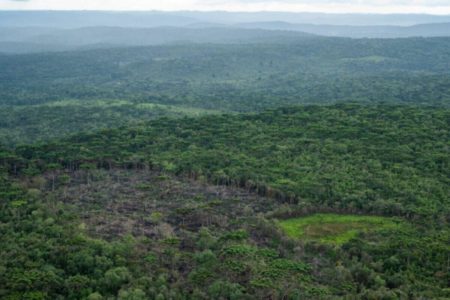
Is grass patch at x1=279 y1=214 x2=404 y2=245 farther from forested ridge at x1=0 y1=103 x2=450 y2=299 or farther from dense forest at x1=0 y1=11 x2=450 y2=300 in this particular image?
forested ridge at x1=0 y1=103 x2=450 y2=299

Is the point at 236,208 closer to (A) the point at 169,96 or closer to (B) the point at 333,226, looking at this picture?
(B) the point at 333,226

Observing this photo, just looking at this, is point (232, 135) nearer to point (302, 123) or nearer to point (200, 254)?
point (302, 123)

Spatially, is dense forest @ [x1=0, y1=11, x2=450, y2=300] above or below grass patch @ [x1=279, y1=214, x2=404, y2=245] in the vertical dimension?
above

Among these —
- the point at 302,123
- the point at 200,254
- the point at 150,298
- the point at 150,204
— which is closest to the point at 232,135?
the point at 302,123

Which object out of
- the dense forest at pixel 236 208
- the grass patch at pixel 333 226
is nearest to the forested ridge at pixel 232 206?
the dense forest at pixel 236 208

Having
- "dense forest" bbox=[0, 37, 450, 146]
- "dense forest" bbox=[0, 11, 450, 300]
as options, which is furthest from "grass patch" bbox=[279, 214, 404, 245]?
"dense forest" bbox=[0, 37, 450, 146]
